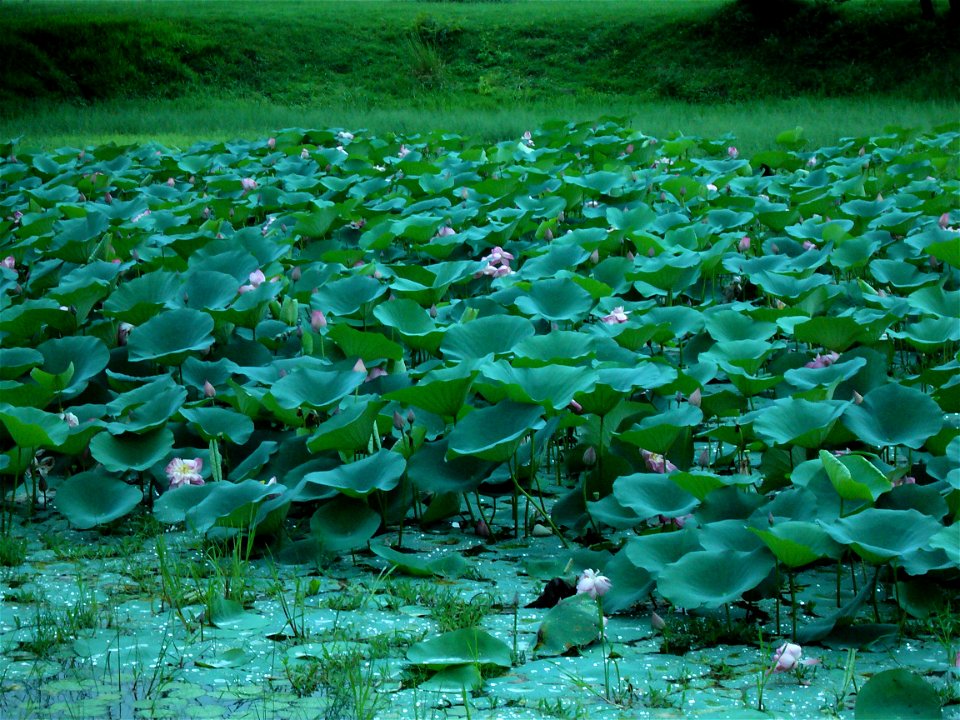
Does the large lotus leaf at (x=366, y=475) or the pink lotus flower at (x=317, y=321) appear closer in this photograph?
the large lotus leaf at (x=366, y=475)

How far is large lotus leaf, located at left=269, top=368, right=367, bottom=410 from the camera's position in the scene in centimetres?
277

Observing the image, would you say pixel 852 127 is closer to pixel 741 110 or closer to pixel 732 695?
pixel 741 110

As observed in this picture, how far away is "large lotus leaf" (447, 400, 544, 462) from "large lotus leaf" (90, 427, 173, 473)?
85cm

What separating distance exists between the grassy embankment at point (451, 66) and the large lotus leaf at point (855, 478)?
940cm

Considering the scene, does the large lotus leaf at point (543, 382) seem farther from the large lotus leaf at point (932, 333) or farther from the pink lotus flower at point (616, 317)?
the large lotus leaf at point (932, 333)

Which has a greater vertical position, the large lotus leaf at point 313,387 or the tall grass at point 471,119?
the tall grass at point 471,119

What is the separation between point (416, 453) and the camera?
2689mm

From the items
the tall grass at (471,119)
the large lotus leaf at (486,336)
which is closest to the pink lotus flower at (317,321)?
the large lotus leaf at (486,336)

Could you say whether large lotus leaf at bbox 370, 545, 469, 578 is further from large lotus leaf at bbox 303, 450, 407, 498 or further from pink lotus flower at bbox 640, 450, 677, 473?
pink lotus flower at bbox 640, 450, 677, 473

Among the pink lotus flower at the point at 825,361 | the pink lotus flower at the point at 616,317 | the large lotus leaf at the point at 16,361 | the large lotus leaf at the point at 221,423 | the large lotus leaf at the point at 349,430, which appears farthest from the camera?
the pink lotus flower at the point at 616,317

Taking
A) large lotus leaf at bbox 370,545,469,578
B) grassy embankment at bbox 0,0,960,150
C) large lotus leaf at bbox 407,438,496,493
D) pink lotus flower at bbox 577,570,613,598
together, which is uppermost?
grassy embankment at bbox 0,0,960,150

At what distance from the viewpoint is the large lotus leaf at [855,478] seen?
82.0 inches

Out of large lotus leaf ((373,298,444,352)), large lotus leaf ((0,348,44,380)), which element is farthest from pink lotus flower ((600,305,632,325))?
large lotus leaf ((0,348,44,380))

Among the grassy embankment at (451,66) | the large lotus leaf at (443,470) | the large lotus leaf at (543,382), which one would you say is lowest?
the large lotus leaf at (443,470)
